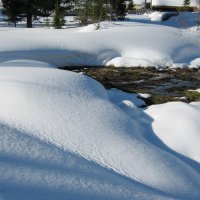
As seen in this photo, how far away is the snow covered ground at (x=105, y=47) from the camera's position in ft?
49.4

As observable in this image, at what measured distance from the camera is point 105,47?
52.7 ft

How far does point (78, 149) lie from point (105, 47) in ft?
35.0

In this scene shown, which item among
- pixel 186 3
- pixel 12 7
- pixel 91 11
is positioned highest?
pixel 186 3

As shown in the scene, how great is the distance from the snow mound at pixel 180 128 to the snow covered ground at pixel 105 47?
711 centimetres

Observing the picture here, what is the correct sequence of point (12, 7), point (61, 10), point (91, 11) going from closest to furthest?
point (91, 11) → point (12, 7) → point (61, 10)

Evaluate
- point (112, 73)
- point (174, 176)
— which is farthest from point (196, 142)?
point (112, 73)

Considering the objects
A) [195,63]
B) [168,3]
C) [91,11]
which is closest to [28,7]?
[91,11]

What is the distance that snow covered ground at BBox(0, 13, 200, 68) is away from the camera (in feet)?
49.4

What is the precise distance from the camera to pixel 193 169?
6.09 metres

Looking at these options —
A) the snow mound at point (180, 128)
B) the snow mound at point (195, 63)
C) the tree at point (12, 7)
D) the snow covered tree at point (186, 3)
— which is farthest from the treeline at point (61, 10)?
the snow mound at point (180, 128)

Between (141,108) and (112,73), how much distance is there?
466 centimetres

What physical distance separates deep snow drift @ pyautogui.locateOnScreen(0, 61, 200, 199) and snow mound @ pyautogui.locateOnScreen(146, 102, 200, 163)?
26 mm

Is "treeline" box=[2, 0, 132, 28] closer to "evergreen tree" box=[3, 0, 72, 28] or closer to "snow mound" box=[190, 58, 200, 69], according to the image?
"evergreen tree" box=[3, 0, 72, 28]

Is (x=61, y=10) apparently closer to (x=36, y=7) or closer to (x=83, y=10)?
(x=36, y=7)
